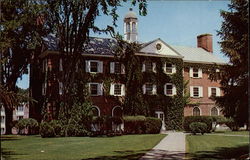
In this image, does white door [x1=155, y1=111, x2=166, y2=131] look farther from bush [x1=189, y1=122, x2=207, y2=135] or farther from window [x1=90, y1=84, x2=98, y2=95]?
bush [x1=189, y1=122, x2=207, y2=135]

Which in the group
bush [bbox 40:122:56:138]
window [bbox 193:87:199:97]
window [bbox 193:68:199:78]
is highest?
window [bbox 193:68:199:78]

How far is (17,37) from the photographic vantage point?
28078 mm

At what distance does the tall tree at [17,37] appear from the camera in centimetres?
2482

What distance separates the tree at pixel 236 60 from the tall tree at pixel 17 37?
13.6 meters

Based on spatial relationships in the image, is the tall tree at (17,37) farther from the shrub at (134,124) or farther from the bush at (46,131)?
the shrub at (134,124)

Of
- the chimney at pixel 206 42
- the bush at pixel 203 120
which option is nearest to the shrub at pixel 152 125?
the bush at pixel 203 120

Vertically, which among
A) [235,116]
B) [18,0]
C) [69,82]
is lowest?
[235,116]

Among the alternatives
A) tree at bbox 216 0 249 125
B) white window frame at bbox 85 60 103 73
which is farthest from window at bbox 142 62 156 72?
tree at bbox 216 0 249 125

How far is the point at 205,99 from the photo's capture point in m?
36.2

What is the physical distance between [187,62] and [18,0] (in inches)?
702

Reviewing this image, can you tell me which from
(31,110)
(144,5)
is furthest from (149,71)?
(144,5)

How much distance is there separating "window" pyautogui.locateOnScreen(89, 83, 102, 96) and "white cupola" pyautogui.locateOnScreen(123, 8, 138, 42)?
628cm

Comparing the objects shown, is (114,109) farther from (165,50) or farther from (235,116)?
(235,116)

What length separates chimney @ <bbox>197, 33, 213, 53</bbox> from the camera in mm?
39719
